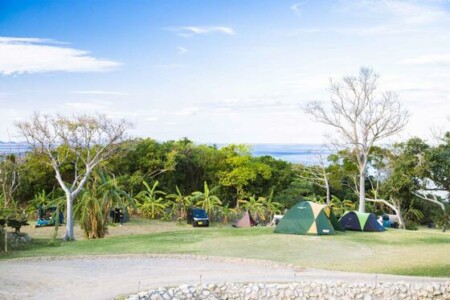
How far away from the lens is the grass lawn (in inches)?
629

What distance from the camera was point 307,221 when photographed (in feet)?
70.3

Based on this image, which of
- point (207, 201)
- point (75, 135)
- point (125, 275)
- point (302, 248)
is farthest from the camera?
point (207, 201)

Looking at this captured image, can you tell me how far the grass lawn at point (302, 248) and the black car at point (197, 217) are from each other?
272 inches

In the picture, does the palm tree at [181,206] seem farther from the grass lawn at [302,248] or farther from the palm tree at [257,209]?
the grass lawn at [302,248]

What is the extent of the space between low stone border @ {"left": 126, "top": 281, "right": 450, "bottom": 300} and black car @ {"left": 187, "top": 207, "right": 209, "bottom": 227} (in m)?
16.0

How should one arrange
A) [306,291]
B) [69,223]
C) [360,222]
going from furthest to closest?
[360,222], [69,223], [306,291]

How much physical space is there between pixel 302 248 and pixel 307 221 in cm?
329

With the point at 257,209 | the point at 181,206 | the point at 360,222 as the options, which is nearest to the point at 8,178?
the point at 181,206

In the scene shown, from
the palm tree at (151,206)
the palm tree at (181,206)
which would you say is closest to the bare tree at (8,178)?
the palm tree at (151,206)

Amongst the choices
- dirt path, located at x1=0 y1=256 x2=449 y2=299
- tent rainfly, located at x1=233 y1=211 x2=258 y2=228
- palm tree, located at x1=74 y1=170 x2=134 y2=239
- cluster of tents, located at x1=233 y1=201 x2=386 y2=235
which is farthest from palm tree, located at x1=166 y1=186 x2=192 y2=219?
dirt path, located at x1=0 y1=256 x2=449 y2=299

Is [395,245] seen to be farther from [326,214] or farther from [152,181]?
[152,181]

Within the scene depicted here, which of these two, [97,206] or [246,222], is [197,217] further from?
[97,206]

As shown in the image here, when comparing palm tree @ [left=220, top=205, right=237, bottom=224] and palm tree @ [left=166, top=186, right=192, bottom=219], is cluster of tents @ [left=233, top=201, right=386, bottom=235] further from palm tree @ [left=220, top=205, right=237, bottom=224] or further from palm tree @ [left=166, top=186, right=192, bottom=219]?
palm tree @ [left=166, top=186, right=192, bottom=219]

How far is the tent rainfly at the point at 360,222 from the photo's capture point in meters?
23.5
